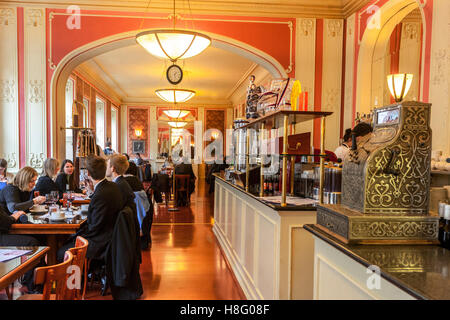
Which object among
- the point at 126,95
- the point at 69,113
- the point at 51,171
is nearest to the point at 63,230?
the point at 51,171

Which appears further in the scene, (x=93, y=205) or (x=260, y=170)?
(x=260, y=170)

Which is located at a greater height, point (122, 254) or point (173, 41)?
point (173, 41)

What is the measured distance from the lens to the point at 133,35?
6.16 metres

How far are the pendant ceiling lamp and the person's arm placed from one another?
2378 millimetres

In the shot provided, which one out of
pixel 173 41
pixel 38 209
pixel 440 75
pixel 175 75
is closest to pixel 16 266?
pixel 38 209

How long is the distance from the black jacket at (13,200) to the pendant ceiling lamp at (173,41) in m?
2.37

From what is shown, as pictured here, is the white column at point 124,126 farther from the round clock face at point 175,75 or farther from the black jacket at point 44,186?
the black jacket at point 44,186

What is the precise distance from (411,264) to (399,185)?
38cm

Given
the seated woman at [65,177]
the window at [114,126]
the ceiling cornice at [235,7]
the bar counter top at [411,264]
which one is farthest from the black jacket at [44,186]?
the window at [114,126]

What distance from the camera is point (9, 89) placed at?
600 centimetres

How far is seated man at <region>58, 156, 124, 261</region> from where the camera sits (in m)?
3.38

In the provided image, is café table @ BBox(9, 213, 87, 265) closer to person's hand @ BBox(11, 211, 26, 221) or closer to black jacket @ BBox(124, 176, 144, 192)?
person's hand @ BBox(11, 211, 26, 221)

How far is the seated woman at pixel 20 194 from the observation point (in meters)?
3.92

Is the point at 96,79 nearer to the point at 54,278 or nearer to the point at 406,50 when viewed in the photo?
the point at 406,50
